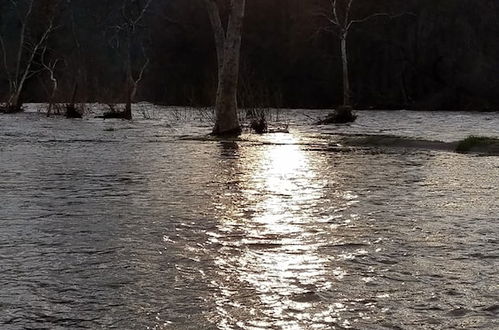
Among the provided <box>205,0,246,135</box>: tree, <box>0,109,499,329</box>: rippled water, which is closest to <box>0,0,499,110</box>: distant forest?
<box>205,0,246,135</box>: tree

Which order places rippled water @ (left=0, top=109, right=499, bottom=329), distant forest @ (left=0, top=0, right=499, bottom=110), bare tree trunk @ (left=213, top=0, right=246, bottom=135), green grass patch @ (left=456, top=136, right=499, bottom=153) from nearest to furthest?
rippled water @ (left=0, top=109, right=499, bottom=329)
green grass patch @ (left=456, top=136, right=499, bottom=153)
bare tree trunk @ (left=213, top=0, right=246, bottom=135)
distant forest @ (left=0, top=0, right=499, bottom=110)

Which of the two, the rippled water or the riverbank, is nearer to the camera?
the rippled water

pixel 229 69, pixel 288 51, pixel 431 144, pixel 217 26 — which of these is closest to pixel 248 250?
pixel 431 144

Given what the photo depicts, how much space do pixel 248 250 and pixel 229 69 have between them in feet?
49.3

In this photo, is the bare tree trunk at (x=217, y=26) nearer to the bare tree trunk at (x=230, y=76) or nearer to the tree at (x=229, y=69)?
the tree at (x=229, y=69)

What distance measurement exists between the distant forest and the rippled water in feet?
87.8

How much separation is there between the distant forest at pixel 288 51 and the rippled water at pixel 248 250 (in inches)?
1054

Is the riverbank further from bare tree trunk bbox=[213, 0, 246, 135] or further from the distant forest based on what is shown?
the distant forest

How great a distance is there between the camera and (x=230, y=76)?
19.9 metres

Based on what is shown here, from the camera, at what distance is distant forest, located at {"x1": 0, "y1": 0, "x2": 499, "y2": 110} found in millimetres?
45281

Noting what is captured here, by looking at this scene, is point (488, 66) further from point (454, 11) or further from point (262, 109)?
point (262, 109)

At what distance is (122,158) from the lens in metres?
13.5

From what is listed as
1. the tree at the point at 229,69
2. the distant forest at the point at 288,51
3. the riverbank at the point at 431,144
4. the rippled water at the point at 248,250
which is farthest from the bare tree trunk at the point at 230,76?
the distant forest at the point at 288,51

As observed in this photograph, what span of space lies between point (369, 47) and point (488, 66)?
1126cm
